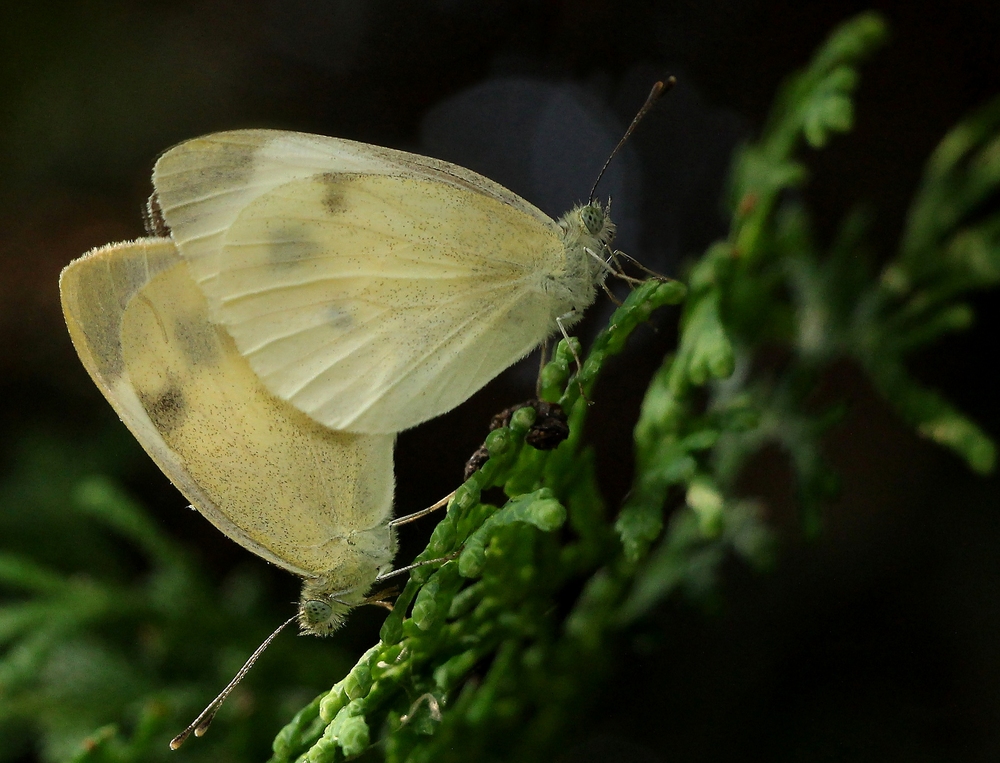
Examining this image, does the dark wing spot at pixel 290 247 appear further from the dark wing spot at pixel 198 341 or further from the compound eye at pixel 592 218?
the compound eye at pixel 592 218

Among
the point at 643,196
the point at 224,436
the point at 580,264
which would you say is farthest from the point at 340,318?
the point at 643,196

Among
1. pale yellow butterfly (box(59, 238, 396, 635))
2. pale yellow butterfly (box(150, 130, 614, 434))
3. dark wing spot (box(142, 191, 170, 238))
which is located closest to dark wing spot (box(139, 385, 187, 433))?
pale yellow butterfly (box(59, 238, 396, 635))

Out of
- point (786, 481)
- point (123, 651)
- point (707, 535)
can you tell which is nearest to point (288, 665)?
point (123, 651)

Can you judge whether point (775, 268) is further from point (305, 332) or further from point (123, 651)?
point (123, 651)

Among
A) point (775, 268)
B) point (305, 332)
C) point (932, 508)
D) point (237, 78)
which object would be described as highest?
point (237, 78)

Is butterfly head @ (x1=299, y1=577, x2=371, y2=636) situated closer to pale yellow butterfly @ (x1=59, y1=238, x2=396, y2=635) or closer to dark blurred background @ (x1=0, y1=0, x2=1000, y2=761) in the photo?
pale yellow butterfly @ (x1=59, y1=238, x2=396, y2=635)

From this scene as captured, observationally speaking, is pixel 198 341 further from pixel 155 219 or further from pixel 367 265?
pixel 367 265

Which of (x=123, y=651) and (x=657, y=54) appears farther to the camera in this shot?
(x=657, y=54)
